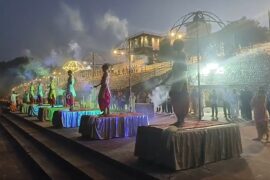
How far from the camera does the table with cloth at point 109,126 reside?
8477 mm

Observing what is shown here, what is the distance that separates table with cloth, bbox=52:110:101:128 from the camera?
38.3ft

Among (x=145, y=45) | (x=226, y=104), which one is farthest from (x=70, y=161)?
(x=145, y=45)

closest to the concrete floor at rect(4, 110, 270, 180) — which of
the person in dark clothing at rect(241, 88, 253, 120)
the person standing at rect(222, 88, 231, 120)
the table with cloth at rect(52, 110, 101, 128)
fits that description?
the table with cloth at rect(52, 110, 101, 128)

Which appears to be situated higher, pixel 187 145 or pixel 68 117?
pixel 68 117

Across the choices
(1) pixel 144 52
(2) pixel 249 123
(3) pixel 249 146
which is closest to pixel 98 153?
(3) pixel 249 146

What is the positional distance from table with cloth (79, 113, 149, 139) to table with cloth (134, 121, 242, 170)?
2.87 m

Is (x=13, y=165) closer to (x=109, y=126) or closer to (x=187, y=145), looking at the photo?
(x=109, y=126)

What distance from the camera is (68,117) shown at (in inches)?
466

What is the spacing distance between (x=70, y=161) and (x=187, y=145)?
10.1ft

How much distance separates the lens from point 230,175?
4895 mm

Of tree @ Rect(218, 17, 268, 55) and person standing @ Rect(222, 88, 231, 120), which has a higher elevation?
tree @ Rect(218, 17, 268, 55)

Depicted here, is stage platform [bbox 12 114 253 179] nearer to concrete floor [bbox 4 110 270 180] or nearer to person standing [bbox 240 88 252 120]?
concrete floor [bbox 4 110 270 180]

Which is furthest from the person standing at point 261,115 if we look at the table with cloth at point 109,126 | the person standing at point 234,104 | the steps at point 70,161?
the person standing at point 234,104

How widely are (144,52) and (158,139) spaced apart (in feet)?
147
